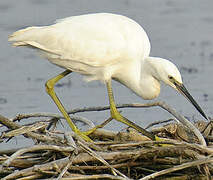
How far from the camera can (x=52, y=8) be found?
1450cm

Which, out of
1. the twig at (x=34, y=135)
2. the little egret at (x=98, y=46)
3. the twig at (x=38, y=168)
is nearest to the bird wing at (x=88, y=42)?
the little egret at (x=98, y=46)

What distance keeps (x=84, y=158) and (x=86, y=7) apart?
8.30 m

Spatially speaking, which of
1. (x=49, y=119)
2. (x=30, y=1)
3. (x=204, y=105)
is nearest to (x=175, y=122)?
(x=49, y=119)

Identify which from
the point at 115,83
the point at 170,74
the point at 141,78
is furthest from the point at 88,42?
the point at 115,83

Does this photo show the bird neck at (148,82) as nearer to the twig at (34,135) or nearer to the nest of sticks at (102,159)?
the nest of sticks at (102,159)

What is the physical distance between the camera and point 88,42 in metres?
7.50

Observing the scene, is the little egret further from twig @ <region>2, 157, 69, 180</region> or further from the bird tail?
twig @ <region>2, 157, 69, 180</region>

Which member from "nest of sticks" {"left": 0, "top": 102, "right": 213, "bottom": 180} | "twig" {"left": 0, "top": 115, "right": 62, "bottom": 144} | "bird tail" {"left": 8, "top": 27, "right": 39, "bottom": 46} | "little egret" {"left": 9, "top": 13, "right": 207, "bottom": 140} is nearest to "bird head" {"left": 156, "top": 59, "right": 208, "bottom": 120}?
"little egret" {"left": 9, "top": 13, "right": 207, "bottom": 140}

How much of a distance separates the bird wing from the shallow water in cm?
142

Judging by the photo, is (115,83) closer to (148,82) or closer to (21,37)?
(148,82)

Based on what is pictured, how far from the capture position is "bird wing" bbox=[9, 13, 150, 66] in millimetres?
7465

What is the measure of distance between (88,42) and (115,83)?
312 centimetres

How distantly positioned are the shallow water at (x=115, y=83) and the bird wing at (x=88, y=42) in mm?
1419

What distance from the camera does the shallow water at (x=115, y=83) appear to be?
9.79m
